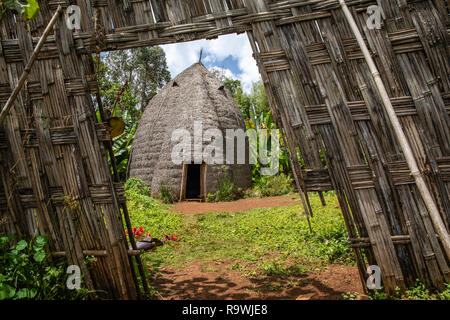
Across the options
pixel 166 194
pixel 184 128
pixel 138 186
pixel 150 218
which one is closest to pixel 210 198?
pixel 166 194

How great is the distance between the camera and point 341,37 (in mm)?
2912

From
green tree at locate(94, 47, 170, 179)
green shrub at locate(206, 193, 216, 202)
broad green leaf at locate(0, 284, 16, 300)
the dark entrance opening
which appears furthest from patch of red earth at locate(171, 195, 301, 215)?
green tree at locate(94, 47, 170, 179)

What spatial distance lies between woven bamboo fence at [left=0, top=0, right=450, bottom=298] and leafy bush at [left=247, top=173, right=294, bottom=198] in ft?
31.0

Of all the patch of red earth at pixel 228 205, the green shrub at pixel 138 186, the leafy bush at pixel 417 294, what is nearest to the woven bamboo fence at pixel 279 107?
the leafy bush at pixel 417 294

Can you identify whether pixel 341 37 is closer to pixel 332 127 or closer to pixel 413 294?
pixel 332 127

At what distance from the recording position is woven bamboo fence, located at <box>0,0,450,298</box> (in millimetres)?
2779

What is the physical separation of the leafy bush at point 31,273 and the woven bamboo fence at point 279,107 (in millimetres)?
178

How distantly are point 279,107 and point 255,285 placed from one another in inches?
93.0

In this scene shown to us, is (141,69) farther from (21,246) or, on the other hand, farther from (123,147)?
(21,246)

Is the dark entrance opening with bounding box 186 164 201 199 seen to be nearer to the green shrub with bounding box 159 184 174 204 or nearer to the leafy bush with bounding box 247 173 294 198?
the green shrub with bounding box 159 184 174 204

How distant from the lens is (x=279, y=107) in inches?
119
